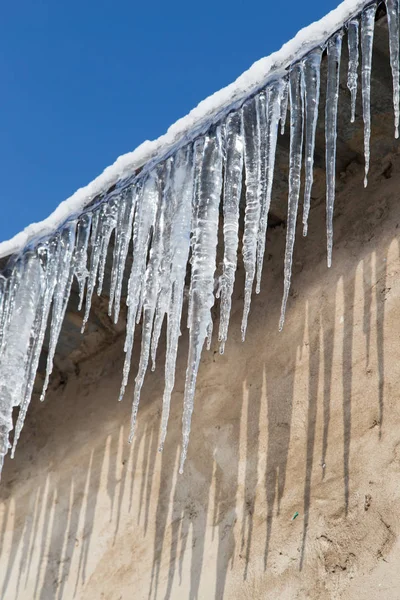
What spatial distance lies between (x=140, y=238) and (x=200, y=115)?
0.55 metres

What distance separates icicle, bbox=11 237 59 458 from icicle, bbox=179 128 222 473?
2.38ft

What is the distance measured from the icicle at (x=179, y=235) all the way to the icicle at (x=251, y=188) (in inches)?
9.2

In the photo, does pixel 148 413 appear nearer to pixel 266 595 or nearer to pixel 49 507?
pixel 49 507

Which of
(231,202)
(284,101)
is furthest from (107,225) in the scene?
(284,101)

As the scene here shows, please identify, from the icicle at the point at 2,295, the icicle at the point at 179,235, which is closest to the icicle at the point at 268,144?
the icicle at the point at 179,235

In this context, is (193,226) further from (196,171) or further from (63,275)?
(63,275)

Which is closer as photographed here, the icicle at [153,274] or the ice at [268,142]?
the ice at [268,142]

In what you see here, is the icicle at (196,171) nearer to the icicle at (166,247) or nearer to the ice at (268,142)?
the icicle at (166,247)

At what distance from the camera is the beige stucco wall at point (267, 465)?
2984 mm

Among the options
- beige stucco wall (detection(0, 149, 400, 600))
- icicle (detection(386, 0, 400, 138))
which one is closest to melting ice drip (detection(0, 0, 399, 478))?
icicle (detection(386, 0, 400, 138))

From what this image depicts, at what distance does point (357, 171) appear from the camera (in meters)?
3.53

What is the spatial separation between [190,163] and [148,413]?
A: 1243mm

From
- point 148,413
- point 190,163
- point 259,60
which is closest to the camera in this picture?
point 259,60

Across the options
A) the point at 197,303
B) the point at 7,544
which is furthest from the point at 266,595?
the point at 7,544
